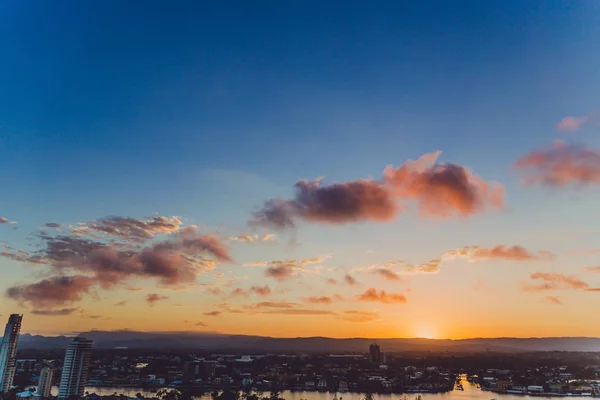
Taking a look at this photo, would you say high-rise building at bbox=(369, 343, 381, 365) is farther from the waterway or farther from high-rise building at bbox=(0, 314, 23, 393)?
high-rise building at bbox=(0, 314, 23, 393)

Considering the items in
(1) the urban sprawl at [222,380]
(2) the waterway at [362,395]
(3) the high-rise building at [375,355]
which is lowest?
(2) the waterway at [362,395]

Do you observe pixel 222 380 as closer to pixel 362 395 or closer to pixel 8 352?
pixel 362 395

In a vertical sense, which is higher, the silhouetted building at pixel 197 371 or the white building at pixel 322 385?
the silhouetted building at pixel 197 371

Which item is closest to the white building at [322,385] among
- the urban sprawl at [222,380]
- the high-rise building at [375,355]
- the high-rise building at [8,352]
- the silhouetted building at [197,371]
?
the urban sprawl at [222,380]

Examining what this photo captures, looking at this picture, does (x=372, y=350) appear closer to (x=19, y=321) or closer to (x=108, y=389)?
(x=108, y=389)

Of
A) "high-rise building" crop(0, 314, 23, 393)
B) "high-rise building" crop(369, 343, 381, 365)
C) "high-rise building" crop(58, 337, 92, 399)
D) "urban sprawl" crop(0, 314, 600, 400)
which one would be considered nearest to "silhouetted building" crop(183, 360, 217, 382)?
"urban sprawl" crop(0, 314, 600, 400)

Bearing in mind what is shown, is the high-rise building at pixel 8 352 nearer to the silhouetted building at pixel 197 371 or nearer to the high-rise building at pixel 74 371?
the high-rise building at pixel 74 371

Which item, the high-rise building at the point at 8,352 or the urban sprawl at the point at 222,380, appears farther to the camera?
the high-rise building at the point at 8,352

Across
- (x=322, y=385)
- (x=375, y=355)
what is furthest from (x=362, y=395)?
(x=375, y=355)
